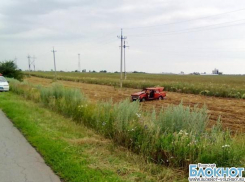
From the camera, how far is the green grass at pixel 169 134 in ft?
12.4

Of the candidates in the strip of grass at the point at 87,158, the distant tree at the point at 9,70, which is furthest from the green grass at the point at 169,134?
the distant tree at the point at 9,70

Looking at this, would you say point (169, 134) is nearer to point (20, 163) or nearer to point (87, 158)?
point (87, 158)

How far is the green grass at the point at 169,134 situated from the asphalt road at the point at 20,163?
2178 millimetres

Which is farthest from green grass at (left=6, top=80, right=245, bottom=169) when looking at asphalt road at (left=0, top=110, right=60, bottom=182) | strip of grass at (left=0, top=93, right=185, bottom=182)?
asphalt road at (left=0, top=110, right=60, bottom=182)

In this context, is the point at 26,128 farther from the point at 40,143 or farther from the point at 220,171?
the point at 220,171

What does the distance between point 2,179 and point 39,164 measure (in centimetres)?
75

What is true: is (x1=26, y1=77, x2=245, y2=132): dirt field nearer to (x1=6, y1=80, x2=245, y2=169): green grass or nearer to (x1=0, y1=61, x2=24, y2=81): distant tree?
(x1=6, y1=80, x2=245, y2=169): green grass

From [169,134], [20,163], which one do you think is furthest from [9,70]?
[169,134]

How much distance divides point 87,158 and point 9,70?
131 ft

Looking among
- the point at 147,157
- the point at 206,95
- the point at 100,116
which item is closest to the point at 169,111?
the point at 147,157

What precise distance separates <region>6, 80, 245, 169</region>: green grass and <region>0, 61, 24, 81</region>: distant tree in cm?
3656

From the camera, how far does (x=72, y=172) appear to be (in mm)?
3754

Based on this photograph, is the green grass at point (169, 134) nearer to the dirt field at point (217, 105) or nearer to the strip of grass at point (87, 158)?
the strip of grass at point (87, 158)

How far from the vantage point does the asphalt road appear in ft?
12.0
